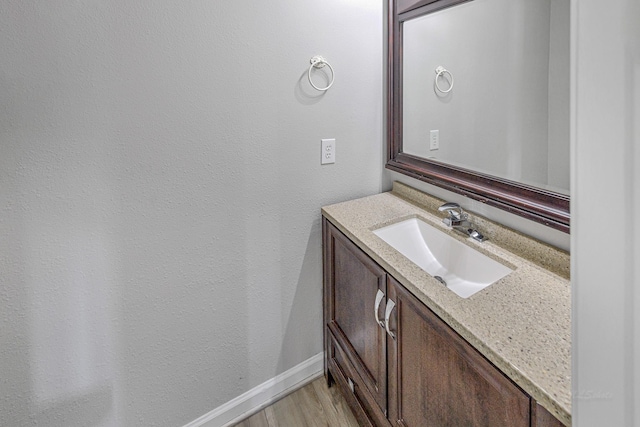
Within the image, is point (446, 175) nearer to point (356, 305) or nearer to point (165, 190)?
point (356, 305)

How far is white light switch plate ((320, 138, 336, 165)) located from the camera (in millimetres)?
1577

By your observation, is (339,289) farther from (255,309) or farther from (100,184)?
(100,184)

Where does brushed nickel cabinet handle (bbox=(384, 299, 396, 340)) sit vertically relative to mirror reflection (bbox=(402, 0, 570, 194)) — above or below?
below

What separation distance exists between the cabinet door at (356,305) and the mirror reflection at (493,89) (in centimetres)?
54

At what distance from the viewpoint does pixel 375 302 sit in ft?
4.00

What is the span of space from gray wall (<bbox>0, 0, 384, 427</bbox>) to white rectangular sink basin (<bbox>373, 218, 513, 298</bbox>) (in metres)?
0.36

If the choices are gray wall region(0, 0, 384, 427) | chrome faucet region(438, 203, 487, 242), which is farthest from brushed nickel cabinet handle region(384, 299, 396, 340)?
gray wall region(0, 0, 384, 427)

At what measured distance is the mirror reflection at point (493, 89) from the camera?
1.05m

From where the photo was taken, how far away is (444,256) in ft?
4.54

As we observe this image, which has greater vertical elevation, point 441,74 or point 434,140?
point 441,74

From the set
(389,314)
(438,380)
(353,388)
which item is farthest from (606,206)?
(353,388)

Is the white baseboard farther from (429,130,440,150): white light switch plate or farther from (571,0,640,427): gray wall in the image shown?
(571,0,640,427): gray wall

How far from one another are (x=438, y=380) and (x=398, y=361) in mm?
194

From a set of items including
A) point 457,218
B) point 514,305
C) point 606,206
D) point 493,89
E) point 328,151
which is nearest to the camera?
point 606,206
